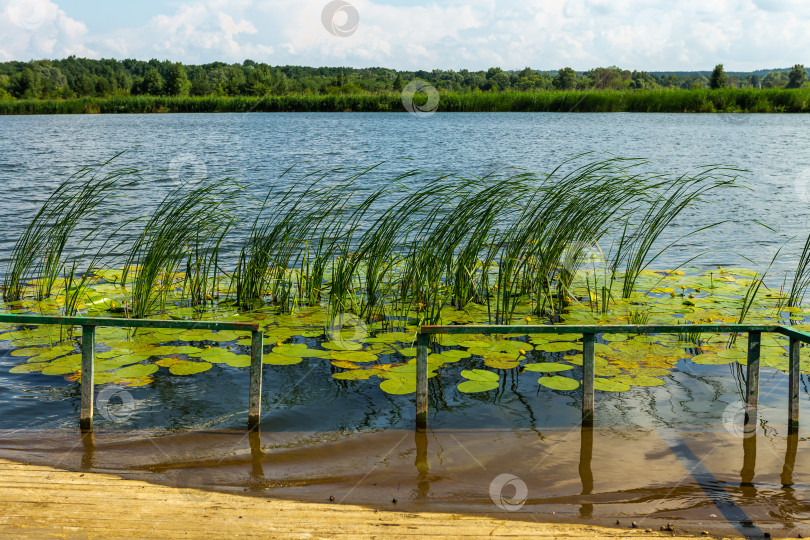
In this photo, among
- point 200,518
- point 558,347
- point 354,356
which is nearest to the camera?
point 200,518

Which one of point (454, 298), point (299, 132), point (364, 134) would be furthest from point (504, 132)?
point (454, 298)

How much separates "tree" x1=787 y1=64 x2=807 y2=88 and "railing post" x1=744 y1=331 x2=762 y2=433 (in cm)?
5819

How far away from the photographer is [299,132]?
31797mm

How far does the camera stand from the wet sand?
9.20ft

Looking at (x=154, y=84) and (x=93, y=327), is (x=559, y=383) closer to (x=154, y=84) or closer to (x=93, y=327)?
(x=93, y=327)

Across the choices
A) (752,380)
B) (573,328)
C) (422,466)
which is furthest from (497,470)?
(752,380)

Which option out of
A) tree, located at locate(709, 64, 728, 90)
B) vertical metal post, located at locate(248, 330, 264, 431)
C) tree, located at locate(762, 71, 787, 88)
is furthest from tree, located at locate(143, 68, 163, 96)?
vertical metal post, located at locate(248, 330, 264, 431)

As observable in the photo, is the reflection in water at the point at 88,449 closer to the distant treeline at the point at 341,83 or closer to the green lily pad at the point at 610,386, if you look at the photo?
the green lily pad at the point at 610,386

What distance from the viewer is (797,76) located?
179 feet

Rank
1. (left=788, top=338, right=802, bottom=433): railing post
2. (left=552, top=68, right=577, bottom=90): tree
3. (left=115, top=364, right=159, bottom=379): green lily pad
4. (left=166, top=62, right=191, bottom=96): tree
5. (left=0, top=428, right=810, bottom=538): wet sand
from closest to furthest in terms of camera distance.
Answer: (left=0, top=428, right=810, bottom=538): wet sand
(left=788, top=338, right=802, bottom=433): railing post
(left=115, top=364, right=159, bottom=379): green lily pad
(left=552, top=68, right=577, bottom=90): tree
(left=166, top=62, right=191, bottom=96): tree

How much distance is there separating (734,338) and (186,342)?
14.0ft

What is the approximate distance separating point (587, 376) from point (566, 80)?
5700 cm

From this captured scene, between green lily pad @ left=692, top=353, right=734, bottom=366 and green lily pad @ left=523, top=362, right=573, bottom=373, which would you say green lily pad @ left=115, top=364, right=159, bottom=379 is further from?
green lily pad @ left=692, top=353, right=734, bottom=366

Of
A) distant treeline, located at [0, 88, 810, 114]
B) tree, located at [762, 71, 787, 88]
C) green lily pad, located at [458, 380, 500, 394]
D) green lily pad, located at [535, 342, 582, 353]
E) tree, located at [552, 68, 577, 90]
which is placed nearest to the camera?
green lily pad, located at [458, 380, 500, 394]
